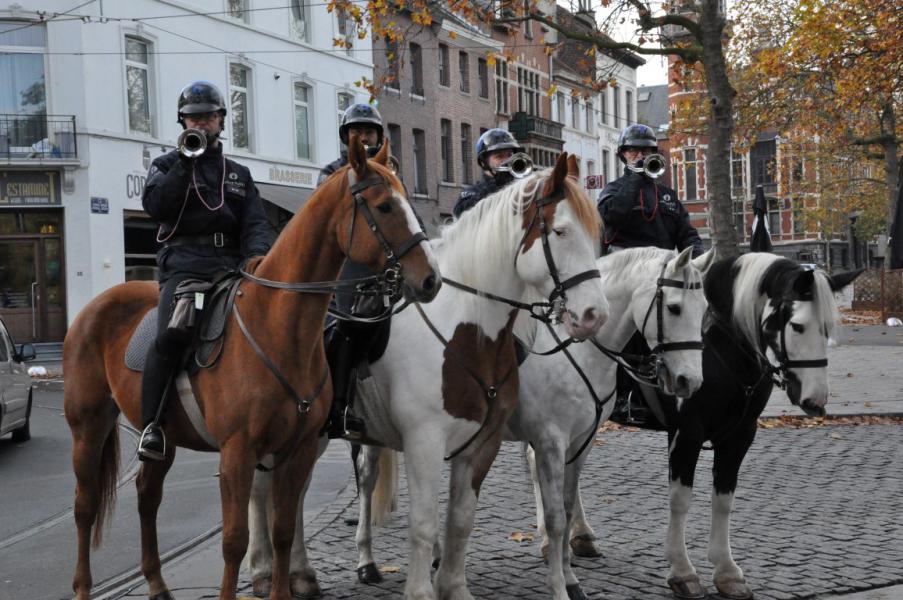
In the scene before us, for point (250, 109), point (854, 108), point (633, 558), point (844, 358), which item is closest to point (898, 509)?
point (633, 558)

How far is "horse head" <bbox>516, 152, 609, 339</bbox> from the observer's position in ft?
16.0

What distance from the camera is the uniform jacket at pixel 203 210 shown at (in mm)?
5336

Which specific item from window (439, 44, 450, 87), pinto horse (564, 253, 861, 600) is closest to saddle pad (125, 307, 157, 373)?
pinto horse (564, 253, 861, 600)

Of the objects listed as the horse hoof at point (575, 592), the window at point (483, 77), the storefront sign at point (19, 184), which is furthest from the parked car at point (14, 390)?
the window at point (483, 77)

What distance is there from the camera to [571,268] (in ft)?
16.2

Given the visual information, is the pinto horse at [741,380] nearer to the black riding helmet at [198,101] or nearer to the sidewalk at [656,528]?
the sidewalk at [656,528]

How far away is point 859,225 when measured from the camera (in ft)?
199

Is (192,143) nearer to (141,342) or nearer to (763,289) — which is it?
(141,342)

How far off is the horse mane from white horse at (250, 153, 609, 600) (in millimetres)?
1512

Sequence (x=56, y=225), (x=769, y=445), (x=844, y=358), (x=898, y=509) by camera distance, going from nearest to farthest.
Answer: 1. (x=898, y=509)
2. (x=769, y=445)
3. (x=844, y=358)
4. (x=56, y=225)

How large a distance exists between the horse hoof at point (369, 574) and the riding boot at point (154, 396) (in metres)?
1.76

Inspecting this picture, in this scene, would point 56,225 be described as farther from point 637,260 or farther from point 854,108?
point 637,260

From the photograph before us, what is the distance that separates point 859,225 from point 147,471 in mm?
60529

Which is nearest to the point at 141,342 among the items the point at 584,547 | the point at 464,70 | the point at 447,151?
the point at 584,547
